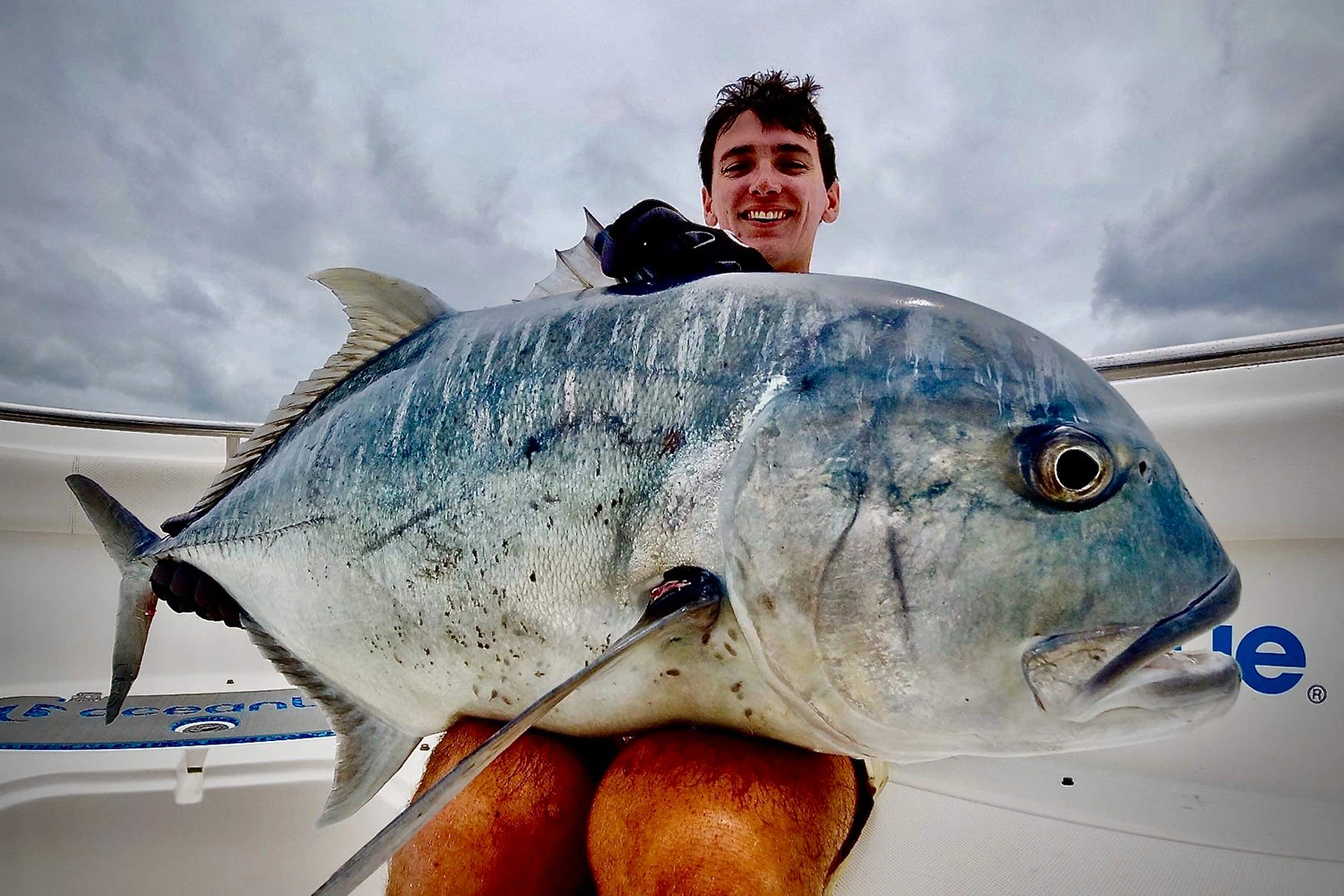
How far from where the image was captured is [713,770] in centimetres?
127

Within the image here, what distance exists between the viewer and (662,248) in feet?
5.07

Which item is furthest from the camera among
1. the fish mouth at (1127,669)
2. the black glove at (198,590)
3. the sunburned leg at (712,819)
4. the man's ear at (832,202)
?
the man's ear at (832,202)

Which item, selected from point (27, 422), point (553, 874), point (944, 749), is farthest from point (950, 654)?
point (27, 422)

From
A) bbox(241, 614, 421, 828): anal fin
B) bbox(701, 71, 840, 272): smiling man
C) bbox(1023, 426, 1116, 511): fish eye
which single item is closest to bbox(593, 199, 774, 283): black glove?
bbox(1023, 426, 1116, 511): fish eye

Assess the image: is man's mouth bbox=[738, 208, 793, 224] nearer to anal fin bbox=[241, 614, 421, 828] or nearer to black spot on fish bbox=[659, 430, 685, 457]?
black spot on fish bbox=[659, 430, 685, 457]

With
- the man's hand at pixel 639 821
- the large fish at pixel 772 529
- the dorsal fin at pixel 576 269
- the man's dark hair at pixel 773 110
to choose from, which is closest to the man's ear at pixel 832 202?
the man's dark hair at pixel 773 110

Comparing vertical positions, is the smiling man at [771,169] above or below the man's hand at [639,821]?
above

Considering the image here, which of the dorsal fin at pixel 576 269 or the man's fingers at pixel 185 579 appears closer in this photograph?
the dorsal fin at pixel 576 269

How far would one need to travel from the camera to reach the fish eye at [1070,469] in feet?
3.28

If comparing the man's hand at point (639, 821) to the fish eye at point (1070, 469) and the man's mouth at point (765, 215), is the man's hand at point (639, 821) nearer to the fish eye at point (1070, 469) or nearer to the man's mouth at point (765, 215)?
the fish eye at point (1070, 469)

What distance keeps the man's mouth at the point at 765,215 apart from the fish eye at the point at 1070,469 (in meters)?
2.39

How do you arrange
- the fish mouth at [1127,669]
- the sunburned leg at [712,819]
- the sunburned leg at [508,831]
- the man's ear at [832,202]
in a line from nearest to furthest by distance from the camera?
the fish mouth at [1127,669] < the sunburned leg at [712,819] < the sunburned leg at [508,831] < the man's ear at [832,202]

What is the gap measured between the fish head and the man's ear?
270 centimetres

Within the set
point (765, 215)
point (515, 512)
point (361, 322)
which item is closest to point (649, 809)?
point (515, 512)
